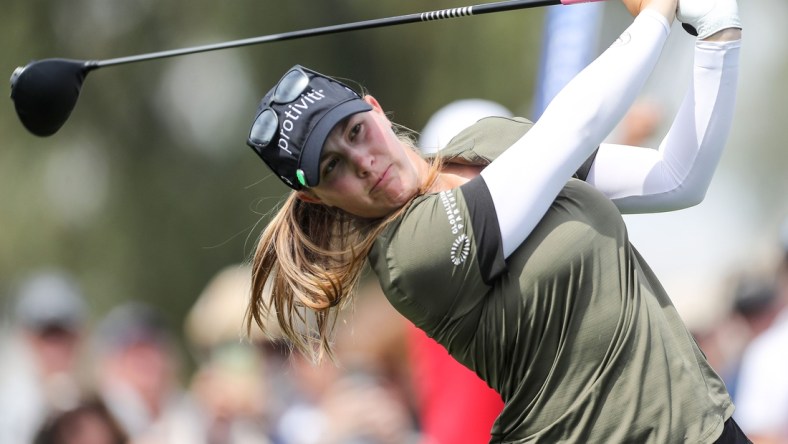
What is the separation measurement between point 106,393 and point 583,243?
440 centimetres

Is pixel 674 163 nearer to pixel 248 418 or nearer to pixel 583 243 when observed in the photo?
pixel 583 243

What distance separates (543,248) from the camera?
104 inches

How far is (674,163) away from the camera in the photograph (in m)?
2.92

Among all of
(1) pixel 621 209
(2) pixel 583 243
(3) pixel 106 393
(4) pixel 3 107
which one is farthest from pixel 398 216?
(4) pixel 3 107

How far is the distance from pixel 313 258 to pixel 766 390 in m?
2.76

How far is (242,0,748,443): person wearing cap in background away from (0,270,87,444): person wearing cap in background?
4.02 metres

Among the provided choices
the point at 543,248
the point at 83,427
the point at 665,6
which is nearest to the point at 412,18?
the point at 665,6

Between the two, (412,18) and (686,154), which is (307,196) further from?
(686,154)

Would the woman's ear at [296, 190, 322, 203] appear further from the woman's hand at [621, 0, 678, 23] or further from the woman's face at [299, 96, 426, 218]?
the woman's hand at [621, 0, 678, 23]

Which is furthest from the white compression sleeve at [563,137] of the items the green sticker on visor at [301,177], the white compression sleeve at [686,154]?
the green sticker on visor at [301,177]

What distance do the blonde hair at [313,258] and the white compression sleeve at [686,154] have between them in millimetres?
450

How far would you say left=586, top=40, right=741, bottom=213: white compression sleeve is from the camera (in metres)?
2.74

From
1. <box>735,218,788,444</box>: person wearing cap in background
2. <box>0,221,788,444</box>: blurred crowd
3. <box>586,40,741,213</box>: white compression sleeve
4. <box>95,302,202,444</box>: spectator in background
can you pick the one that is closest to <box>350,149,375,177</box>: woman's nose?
<box>586,40,741,213</box>: white compression sleeve

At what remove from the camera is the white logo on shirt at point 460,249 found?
→ 2.63 m
